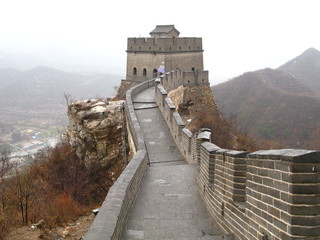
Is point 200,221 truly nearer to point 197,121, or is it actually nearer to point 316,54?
point 197,121

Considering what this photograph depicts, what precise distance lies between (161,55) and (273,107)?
38506 millimetres

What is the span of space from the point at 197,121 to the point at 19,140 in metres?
55.0

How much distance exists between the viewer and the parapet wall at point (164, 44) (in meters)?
25.6

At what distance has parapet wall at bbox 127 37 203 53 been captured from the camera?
25625 millimetres

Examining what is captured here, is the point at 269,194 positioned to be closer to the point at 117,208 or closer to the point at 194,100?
the point at 117,208

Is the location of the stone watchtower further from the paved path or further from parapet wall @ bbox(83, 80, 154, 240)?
parapet wall @ bbox(83, 80, 154, 240)

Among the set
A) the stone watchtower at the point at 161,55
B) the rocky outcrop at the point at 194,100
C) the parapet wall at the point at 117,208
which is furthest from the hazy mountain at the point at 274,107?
the parapet wall at the point at 117,208

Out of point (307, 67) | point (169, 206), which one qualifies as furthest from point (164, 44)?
point (307, 67)

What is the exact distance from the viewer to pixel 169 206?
6.25 meters

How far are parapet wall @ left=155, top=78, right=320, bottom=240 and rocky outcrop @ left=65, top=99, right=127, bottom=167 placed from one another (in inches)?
433

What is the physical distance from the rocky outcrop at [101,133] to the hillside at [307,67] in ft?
250

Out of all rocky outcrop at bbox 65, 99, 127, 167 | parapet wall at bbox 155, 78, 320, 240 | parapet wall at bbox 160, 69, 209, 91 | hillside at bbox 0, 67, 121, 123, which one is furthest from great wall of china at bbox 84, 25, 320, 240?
hillside at bbox 0, 67, 121, 123

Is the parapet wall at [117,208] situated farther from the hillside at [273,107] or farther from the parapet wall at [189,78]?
the hillside at [273,107]

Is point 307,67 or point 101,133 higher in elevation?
point 307,67
